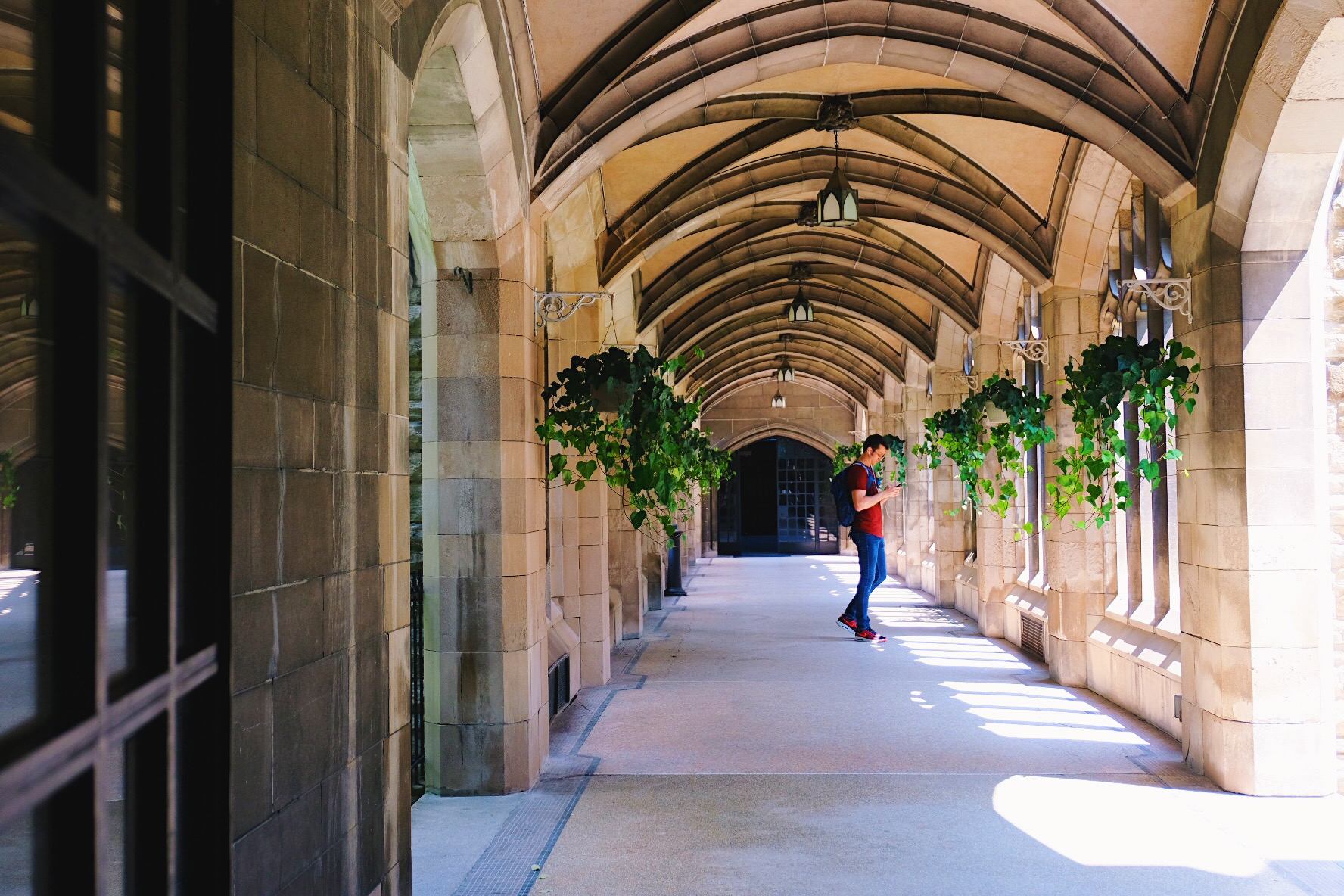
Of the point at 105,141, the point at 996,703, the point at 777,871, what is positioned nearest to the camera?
the point at 105,141

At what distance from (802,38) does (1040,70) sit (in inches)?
44.9

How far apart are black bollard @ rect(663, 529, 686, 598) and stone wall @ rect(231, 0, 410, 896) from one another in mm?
11443

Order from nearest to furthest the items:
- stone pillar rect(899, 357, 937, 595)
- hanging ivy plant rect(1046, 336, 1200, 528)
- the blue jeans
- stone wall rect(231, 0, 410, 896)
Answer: stone wall rect(231, 0, 410, 896), hanging ivy plant rect(1046, 336, 1200, 528), the blue jeans, stone pillar rect(899, 357, 937, 595)

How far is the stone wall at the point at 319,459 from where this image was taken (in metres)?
1.67

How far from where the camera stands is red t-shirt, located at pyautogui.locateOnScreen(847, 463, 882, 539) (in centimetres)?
938

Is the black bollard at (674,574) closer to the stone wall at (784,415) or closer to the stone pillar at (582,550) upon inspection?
the stone pillar at (582,550)

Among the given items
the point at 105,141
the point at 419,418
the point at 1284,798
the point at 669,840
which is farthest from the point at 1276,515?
the point at 105,141

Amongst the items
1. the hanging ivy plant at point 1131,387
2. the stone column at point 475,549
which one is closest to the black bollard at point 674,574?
the hanging ivy plant at point 1131,387

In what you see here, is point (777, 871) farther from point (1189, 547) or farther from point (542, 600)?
point (1189, 547)

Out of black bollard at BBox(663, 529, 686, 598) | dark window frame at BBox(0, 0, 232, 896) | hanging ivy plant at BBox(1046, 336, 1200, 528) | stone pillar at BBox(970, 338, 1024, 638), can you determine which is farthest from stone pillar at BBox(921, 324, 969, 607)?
dark window frame at BBox(0, 0, 232, 896)

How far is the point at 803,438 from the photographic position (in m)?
23.3

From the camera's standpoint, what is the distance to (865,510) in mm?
9383

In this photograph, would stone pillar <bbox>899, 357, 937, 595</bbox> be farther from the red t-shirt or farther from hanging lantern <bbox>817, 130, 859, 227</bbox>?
hanging lantern <bbox>817, 130, 859, 227</bbox>

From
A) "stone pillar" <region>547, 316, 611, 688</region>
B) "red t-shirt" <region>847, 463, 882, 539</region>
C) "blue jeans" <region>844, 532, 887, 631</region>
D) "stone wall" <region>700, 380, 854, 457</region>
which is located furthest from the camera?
"stone wall" <region>700, 380, 854, 457</region>
